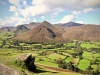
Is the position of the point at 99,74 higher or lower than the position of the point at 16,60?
lower

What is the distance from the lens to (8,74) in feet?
62.2

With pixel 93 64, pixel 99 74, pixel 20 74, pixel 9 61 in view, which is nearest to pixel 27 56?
pixel 9 61

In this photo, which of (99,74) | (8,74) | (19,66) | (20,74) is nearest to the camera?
(8,74)

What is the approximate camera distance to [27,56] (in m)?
28.5

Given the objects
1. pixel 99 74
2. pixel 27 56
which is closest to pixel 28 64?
pixel 27 56

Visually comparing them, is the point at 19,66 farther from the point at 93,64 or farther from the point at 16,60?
the point at 93,64

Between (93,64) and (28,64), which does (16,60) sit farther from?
(93,64)

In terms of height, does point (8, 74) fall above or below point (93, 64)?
above

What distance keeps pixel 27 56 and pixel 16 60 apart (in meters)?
2.70

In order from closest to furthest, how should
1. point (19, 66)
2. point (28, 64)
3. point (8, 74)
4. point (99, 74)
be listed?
point (8, 74), point (19, 66), point (28, 64), point (99, 74)

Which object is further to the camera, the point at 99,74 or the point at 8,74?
the point at 99,74

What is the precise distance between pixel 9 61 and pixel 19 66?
2.02m

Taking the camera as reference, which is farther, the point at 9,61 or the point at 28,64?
the point at 28,64

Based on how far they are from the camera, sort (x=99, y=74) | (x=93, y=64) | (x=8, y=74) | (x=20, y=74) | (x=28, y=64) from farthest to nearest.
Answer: (x=93, y=64) < (x=99, y=74) < (x=28, y=64) < (x=20, y=74) < (x=8, y=74)
